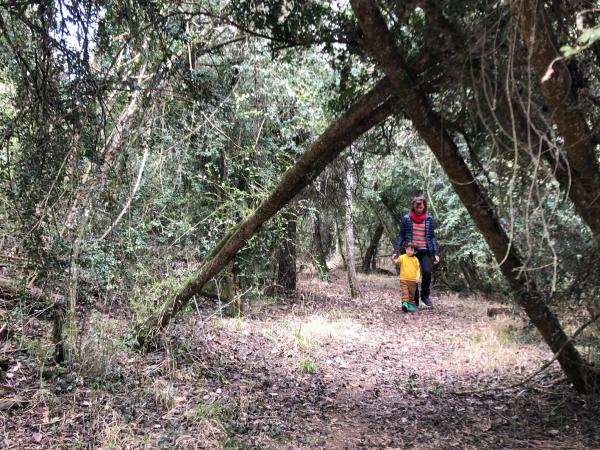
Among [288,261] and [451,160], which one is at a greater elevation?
[451,160]

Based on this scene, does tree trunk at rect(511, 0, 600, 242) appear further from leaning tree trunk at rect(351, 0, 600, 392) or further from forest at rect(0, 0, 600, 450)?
leaning tree trunk at rect(351, 0, 600, 392)

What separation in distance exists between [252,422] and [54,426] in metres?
1.68

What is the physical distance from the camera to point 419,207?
8195mm

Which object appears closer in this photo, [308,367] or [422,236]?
[308,367]

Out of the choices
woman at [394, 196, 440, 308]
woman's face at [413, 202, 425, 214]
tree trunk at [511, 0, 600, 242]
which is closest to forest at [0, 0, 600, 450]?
tree trunk at [511, 0, 600, 242]

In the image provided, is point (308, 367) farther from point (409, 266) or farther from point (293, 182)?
point (409, 266)

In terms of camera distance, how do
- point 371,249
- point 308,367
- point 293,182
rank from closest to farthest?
point 293,182
point 308,367
point 371,249

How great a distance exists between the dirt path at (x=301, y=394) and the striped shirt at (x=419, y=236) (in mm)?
1730

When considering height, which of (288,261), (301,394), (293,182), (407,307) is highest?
(293,182)

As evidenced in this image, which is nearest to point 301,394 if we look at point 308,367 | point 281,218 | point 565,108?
point 308,367

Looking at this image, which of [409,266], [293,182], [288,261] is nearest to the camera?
[293,182]

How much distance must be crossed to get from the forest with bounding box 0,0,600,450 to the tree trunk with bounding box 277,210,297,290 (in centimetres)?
112

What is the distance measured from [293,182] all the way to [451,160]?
1591mm

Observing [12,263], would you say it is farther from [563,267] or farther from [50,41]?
[563,267]
